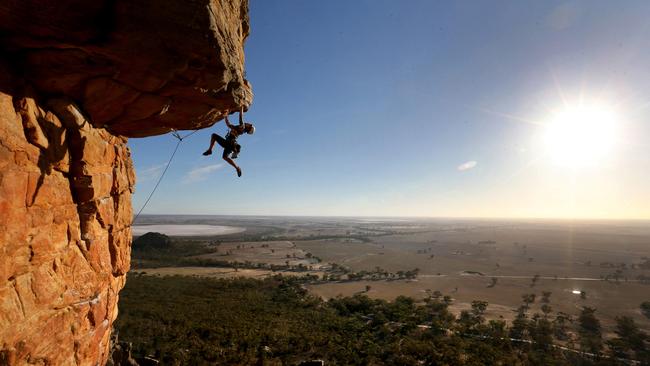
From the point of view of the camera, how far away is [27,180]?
4859 millimetres

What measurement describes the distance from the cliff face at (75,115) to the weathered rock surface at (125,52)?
0.05 ft

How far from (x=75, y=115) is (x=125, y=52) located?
171cm

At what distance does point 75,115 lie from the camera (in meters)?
5.80

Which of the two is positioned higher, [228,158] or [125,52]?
[125,52]

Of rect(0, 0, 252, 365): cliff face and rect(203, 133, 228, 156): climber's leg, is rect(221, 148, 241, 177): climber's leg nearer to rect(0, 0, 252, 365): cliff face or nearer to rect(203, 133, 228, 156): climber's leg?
rect(203, 133, 228, 156): climber's leg

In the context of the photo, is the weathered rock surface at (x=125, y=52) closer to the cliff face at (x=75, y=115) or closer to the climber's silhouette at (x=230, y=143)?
the cliff face at (x=75, y=115)

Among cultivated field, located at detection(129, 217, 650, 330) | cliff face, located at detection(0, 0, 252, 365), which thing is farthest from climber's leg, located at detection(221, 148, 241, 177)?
cultivated field, located at detection(129, 217, 650, 330)

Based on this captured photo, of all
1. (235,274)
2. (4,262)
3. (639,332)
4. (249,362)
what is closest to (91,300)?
(4,262)

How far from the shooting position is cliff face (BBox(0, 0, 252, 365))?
459cm

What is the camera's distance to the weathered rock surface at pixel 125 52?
15.2 feet

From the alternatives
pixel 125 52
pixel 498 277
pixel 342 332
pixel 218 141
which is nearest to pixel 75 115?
pixel 125 52

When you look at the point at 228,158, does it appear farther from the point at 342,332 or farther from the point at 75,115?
the point at 342,332

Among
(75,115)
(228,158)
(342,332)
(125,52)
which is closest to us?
(125,52)

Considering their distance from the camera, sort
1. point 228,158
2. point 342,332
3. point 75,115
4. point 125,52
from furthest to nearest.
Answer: point 342,332, point 228,158, point 75,115, point 125,52
